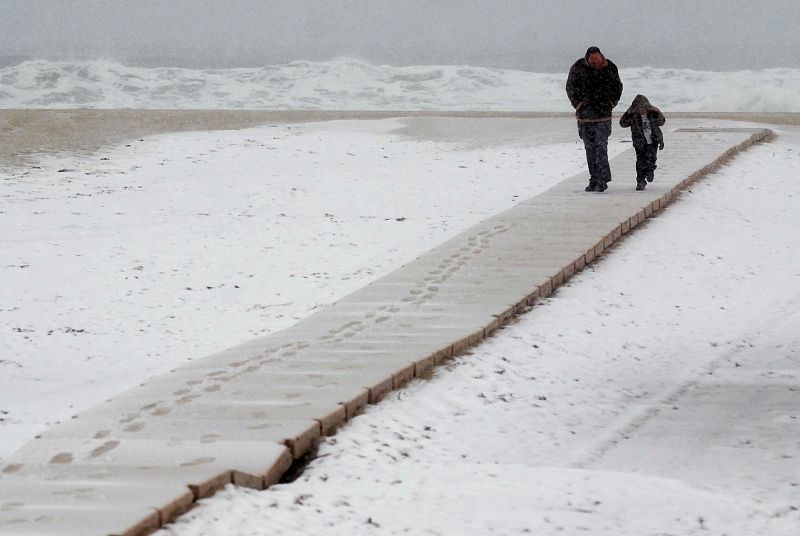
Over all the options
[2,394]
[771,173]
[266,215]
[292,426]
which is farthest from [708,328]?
[771,173]

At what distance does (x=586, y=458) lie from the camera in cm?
480

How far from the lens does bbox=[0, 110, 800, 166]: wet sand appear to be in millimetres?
14789

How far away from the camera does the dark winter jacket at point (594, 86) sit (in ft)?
35.7

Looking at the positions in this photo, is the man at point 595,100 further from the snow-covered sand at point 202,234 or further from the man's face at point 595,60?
the snow-covered sand at point 202,234

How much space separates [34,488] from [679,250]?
6.04 m

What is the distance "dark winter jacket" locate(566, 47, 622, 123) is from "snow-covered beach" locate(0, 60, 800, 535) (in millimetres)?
1160

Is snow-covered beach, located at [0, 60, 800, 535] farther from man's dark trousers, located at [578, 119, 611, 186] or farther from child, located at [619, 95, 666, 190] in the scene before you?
man's dark trousers, located at [578, 119, 611, 186]

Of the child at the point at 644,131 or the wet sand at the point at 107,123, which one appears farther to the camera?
the wet sand at the point at 107,123

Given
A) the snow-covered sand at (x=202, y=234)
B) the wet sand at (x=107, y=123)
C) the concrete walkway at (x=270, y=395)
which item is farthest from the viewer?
the wet sand at (x=107, y=123)

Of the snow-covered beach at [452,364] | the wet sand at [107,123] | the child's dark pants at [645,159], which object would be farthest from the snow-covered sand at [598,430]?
the wet sand at [107,123]

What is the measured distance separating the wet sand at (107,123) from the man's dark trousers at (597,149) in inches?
256

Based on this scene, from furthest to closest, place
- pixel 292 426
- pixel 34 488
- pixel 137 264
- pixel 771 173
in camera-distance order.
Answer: pixel 771 173, pixel 137 264, pixel 292 426, pixel 34 488

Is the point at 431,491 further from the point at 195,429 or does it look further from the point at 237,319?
the point at 237,319

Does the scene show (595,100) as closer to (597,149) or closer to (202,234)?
(597,149)
